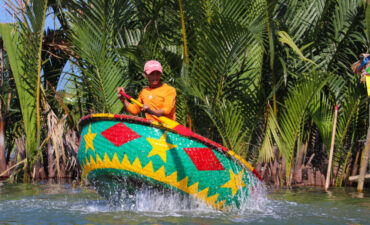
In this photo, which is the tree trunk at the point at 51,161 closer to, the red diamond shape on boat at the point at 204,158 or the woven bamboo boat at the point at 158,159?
the woven bamboo boat at the point at 158,159

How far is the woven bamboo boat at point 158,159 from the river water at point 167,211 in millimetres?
214

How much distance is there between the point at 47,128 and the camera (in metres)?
9.90

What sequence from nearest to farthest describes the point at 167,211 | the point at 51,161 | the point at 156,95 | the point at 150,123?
the point at 150,123, the point at 167,211, the point at 156,95, the point at 51,161

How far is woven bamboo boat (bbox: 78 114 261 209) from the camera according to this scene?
5.27 meters

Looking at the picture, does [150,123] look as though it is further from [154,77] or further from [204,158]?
[154,77]

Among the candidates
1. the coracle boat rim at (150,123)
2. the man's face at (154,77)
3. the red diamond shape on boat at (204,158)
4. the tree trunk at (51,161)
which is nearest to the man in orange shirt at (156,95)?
the man's face at (154,77)

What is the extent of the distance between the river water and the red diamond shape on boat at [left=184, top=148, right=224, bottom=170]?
0.44m

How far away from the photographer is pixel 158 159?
529cm

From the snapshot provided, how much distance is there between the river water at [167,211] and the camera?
17.0 ft

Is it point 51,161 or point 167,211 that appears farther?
point 51,161

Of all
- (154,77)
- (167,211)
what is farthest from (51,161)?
(167,211)

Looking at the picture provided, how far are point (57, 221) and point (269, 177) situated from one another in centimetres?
487

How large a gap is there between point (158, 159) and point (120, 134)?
0.45 metres

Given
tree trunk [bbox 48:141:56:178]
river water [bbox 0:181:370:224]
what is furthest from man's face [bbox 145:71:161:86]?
tree trunk [bbox 48:141:56:178]
